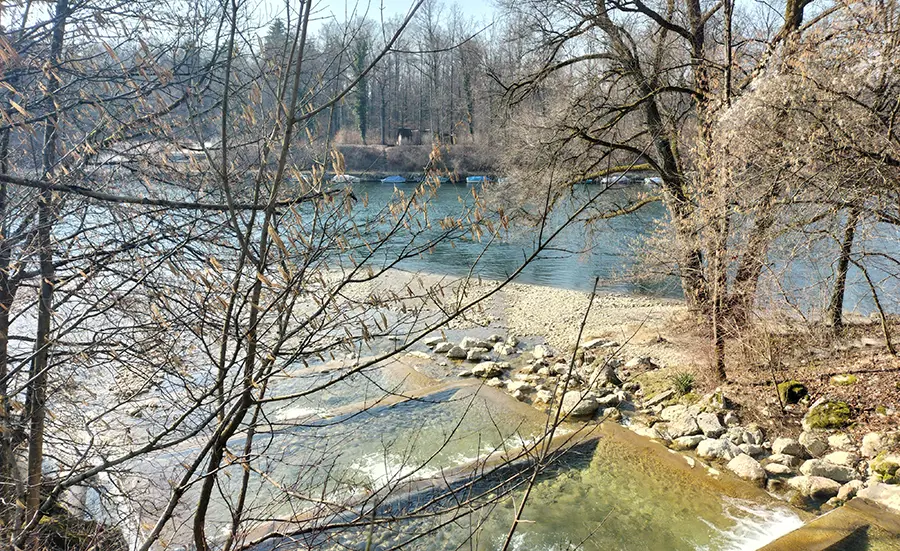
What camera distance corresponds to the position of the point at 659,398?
29.6ft

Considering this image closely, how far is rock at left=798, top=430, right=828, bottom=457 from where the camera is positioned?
22.7ft

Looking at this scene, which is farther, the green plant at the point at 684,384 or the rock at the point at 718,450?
the green plant at the point at 684,384

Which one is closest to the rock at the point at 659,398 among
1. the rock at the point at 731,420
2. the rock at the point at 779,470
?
the rock at the point at 731,420

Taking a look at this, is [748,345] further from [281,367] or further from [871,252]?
[281,367]

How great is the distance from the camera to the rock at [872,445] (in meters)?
6.56

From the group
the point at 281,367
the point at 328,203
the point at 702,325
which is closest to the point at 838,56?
the point at 702,325

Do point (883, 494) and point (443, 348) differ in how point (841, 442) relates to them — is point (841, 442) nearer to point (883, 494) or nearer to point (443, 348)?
point (883, 494)

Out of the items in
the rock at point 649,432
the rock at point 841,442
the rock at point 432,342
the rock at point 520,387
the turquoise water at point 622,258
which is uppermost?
the turquoise water at point 622,258

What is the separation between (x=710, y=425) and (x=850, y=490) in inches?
70.3

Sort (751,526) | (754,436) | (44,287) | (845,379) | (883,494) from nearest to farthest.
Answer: (44,287) < (883,494) < (751,526) < (754,436) < (845,379)

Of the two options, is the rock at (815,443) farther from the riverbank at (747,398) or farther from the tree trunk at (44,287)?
the tree trunk at (44,287)

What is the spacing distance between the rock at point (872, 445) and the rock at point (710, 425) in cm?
152

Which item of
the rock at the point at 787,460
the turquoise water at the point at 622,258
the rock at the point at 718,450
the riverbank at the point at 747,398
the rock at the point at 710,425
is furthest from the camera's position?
the rock at the point at 710,425

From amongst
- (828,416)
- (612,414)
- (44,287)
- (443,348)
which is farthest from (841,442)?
(44,287)
